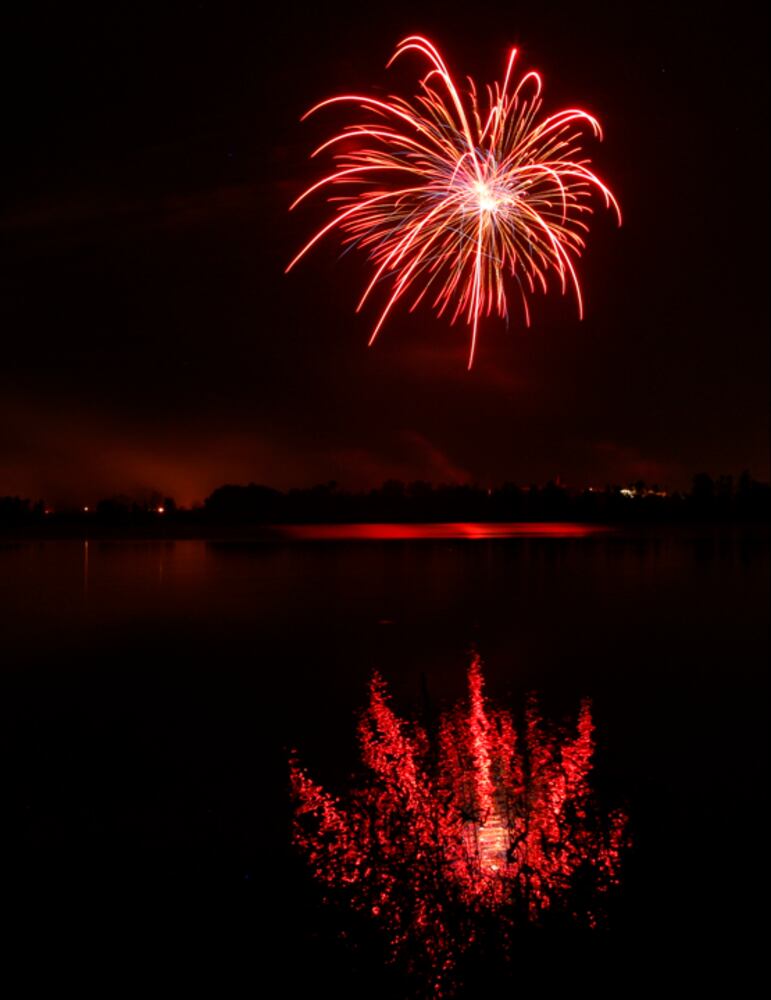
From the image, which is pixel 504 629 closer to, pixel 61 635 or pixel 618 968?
pixel 61 635

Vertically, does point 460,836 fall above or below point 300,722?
above

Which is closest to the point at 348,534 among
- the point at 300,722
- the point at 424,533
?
the point at 424,533

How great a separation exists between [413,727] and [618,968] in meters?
6.05

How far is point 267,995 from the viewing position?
16.0 feet

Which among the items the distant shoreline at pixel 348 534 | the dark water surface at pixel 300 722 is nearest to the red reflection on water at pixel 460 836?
the dark water surface at pixel 300 722

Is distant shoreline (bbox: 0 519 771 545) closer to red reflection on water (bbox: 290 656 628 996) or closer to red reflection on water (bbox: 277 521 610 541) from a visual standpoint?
red reflection on water (bbox: 277 521 610 541)

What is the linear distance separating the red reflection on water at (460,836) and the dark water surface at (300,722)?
0.23 meters

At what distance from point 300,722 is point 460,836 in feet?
16.2

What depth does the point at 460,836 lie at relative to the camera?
6.88 meters

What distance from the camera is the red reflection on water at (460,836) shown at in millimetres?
5395

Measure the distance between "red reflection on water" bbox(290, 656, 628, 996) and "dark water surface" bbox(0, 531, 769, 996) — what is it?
23 cm

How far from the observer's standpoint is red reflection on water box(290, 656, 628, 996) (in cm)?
539

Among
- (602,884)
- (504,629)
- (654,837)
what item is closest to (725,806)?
(654,837)

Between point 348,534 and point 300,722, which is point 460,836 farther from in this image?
point 348,534
